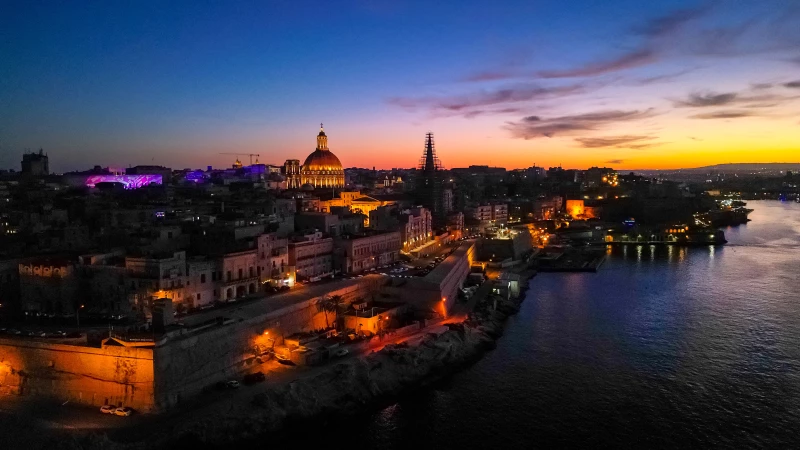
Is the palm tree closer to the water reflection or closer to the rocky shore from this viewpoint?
the rocky shore

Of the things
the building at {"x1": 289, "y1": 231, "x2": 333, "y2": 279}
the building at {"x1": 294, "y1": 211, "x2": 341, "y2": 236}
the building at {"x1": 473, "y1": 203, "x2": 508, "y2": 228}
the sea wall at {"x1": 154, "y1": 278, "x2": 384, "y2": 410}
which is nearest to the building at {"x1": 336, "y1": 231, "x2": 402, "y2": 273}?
the building at {"x1": 289, "y1": 231, "x2": 333, "y2": 279}

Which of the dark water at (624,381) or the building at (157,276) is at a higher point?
the building at (157,276)

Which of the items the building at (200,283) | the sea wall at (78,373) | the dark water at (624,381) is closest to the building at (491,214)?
the dark water at (624,381)

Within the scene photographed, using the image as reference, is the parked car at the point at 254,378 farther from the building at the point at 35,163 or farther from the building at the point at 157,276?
the building at the point at 35,163

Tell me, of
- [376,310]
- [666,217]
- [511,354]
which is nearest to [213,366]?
[376,310]

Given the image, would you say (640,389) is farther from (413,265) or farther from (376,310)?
(413,265)

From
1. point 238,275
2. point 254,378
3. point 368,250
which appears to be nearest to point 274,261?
point 238,275
